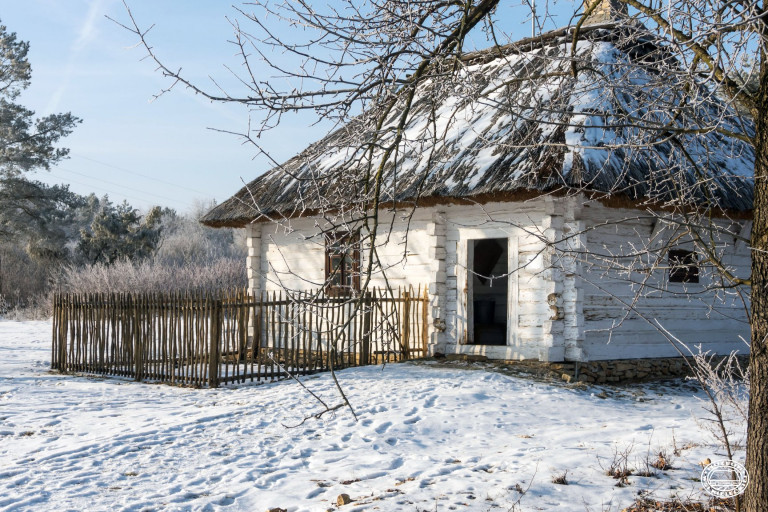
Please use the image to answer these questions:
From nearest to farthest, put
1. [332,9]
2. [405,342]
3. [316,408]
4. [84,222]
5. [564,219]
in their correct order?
[332,9]
[316,408]
[564,219]
[405,342]
[84,222]

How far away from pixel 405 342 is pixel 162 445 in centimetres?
547

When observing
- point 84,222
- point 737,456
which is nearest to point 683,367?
point 737,456

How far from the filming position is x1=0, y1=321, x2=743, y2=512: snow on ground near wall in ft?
19.5

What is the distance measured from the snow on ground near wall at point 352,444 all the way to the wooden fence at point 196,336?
53cm

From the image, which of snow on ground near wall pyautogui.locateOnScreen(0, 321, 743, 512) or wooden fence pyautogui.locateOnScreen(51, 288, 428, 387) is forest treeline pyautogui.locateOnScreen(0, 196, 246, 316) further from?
snow on ground near wall pyautogui.locateOnScreen(0, 321, 743, 512)

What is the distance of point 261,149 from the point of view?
457 centimetres

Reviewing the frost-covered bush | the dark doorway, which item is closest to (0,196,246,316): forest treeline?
the frost-covered bush

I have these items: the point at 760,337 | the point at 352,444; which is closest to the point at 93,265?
the point at 352,444

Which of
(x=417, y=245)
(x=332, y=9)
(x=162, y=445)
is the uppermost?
(x=332, y=9)

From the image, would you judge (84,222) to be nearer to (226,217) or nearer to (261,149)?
(226,217)

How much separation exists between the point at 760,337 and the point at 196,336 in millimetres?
8454

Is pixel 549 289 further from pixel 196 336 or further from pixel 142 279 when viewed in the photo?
pixel 142 279

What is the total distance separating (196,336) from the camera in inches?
448

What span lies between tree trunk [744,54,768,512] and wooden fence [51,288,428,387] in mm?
6174
